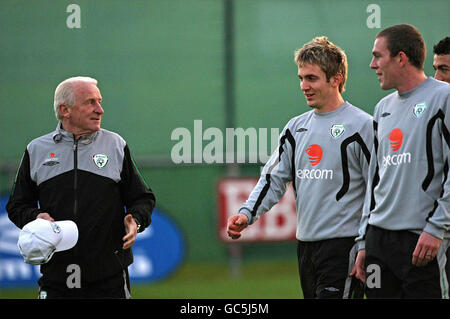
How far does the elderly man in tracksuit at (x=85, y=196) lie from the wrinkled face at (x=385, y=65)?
1.46 m

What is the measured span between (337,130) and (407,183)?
665mm

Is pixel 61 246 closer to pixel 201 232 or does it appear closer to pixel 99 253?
pixel 99 253

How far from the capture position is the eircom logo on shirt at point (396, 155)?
4113 millimetres

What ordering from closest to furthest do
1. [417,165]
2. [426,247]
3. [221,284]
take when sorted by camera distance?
[426,247]
[417,165]
[221,284]

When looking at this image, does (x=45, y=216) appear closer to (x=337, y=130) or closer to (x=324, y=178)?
(x=324, y=178)

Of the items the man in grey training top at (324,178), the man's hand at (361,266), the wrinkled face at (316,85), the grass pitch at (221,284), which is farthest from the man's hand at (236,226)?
the grass pitch at (221,284)

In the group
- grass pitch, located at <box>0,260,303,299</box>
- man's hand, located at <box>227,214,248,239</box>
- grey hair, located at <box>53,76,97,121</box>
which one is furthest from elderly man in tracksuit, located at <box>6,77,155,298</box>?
grass pitch, located at <box>0,260,303,299</box>

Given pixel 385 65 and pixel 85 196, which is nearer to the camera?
pixel 385 65

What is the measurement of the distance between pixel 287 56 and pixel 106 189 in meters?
5.52

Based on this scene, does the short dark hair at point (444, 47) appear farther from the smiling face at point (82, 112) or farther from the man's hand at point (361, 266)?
the smiling face at point (82, 112)

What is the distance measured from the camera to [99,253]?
15.0ft

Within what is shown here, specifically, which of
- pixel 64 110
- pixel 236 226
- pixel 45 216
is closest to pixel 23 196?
pixel 45 216

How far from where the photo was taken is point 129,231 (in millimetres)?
4520

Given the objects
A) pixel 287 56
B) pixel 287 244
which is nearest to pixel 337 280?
pixel 287 244
